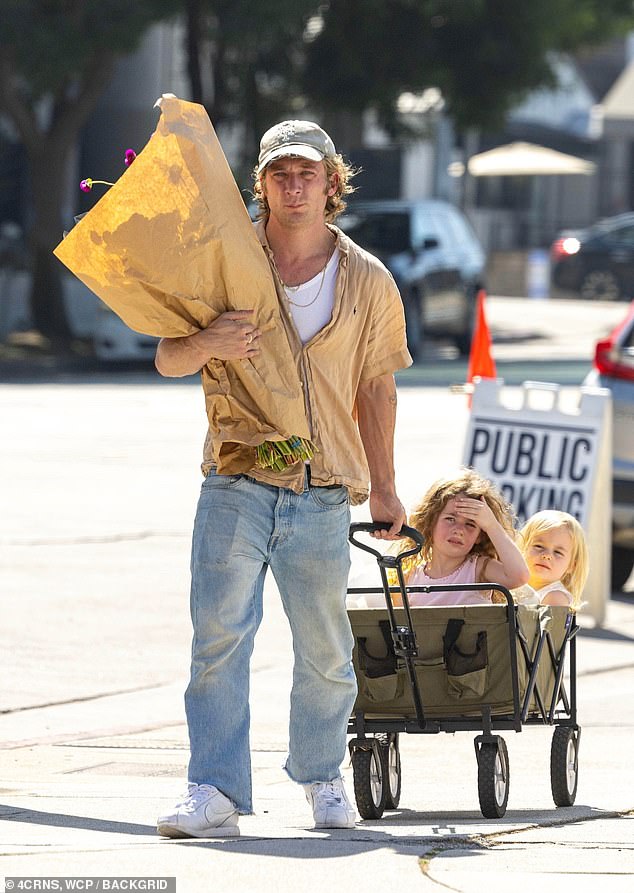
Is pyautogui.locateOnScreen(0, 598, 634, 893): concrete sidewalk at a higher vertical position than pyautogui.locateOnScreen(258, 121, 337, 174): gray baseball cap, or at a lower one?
lower

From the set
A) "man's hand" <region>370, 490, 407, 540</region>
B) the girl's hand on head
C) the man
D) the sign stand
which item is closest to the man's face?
the man

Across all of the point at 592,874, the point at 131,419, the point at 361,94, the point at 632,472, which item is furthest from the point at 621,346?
the point at 361,94

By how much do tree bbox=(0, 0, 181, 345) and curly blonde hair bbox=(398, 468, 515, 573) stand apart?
1898 cm

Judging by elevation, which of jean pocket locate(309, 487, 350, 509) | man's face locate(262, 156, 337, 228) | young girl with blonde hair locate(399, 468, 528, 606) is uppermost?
man's face locate(262, 156, 337, 228)

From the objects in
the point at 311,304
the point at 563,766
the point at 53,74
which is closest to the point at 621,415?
the point at 563,766

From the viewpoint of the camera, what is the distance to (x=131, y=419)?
18219 millimetres

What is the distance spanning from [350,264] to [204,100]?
77.6 ft

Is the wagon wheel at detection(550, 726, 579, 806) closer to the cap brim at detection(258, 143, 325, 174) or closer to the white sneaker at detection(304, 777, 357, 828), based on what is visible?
the white sneaker at detection(304, 777, 357, 828)

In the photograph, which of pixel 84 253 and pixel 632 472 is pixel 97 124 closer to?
pixel 632 472

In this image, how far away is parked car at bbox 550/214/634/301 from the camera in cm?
3772

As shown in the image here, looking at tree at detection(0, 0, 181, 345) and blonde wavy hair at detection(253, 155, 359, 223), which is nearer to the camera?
blonde wavy hair at detection(253, 155, 359, 223)

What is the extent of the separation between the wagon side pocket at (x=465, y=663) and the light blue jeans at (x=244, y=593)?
48cm

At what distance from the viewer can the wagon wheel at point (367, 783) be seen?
18.6 ft

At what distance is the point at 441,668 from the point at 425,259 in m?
20.0
